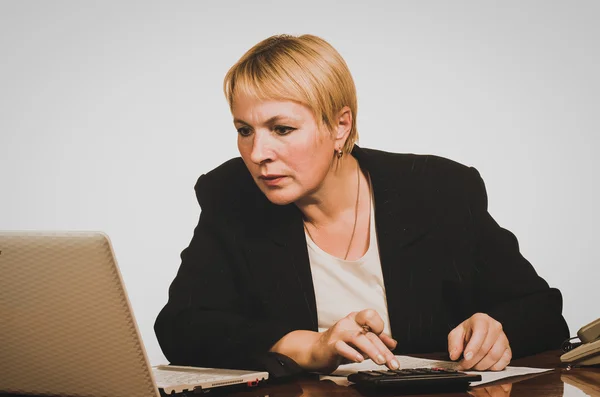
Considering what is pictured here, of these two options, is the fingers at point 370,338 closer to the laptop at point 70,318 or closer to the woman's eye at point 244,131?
the laptop at point 70,318

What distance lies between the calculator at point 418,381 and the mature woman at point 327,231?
560mm

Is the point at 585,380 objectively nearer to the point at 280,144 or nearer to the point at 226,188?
the point at 280,144

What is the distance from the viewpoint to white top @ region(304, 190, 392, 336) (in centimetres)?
185

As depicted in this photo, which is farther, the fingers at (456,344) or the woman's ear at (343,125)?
the woman's ear at (343,125)

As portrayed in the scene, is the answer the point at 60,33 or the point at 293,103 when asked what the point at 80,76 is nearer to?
the point at 60,33

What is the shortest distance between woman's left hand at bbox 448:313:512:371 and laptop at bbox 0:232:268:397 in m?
0.62

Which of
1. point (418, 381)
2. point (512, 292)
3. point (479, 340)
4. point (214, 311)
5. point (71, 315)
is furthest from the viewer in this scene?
point (512, 292)

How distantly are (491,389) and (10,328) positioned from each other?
69 centimetres

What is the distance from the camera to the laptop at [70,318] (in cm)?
79

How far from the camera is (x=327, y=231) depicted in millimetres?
1939

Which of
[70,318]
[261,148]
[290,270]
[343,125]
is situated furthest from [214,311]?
[70,318]

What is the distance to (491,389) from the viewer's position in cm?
105

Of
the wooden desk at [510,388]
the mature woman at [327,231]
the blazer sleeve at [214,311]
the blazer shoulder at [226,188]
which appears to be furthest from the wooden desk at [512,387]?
the blazer shoulder at [226,188]

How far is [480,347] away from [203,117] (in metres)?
1.62
